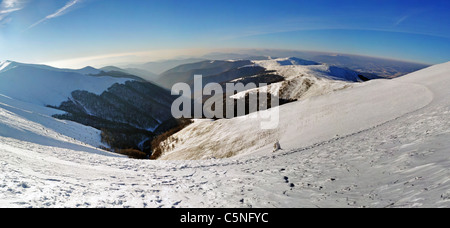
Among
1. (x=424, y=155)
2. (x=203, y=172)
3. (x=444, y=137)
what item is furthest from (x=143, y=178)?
(x=444, y=137)

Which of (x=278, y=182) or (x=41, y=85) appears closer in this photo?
(x=278, y=182)

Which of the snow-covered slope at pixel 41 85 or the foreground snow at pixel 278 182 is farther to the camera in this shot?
the snow-covered slope at pixel 41 85

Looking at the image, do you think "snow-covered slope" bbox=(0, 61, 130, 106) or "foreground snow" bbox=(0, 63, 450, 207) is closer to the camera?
"foreground snow" bbox=(0, 63, 450, 207)

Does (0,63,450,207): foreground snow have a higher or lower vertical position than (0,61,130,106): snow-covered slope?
lower

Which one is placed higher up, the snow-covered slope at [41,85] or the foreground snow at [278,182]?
the snow-covered slope at [41,85]

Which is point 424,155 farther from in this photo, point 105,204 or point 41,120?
point 41,120

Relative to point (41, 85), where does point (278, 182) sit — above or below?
below
